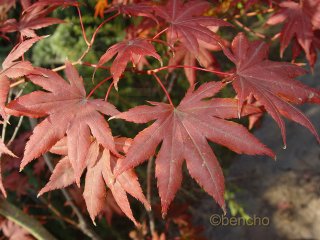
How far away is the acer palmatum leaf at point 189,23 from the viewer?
41.6 inches

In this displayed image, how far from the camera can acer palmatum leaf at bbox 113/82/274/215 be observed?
83 cm

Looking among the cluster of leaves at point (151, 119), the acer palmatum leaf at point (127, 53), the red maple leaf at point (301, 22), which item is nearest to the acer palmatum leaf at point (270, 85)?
the cluster of leaves at point (151, 119)

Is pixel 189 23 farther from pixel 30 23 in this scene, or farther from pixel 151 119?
pixel 30 23

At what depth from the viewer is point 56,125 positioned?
871mm

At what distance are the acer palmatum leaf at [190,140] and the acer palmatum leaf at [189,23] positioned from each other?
0.17m

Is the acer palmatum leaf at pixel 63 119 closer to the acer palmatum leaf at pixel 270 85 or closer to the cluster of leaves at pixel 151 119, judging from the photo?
the cluster of leaves at pixel 151 119

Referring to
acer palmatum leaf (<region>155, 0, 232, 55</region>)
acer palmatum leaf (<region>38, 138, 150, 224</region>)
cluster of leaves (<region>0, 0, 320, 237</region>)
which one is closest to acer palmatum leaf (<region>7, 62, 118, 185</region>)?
cluster of leaves (<region>0, 0, 320, 237</region>)

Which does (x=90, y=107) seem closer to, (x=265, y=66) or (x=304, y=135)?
(x=265, y=66)

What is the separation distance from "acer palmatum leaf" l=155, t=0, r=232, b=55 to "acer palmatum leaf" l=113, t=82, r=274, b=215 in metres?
0.17

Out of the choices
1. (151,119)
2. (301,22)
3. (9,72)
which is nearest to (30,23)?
(9,72)

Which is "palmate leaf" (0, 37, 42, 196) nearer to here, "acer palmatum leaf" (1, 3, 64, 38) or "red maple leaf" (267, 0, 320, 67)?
"acer palmatum leaf" (1, 3, 64, 38)

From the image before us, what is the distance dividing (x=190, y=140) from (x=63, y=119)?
1.08ft

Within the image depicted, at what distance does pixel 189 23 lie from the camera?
44.6 inches

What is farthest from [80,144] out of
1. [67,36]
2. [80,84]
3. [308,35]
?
[67,36]
